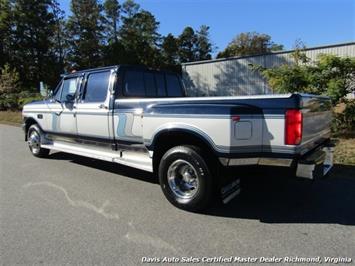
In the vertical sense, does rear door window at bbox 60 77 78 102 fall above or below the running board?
above

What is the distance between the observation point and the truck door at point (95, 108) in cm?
593

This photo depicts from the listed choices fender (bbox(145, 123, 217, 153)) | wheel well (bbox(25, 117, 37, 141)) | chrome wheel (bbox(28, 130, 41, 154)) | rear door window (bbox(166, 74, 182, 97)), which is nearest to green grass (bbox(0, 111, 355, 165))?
rear door window (bbox(166, 74, 182, 97))

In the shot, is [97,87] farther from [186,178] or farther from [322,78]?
[322,78]

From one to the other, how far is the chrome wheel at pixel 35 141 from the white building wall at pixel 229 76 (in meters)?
22.5

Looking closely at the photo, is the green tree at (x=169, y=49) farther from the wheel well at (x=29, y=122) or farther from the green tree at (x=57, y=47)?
the wheel well at (x=29, y=122)

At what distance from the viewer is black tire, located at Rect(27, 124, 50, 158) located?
8.19m

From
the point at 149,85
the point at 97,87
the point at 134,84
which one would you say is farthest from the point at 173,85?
the point at 97,87

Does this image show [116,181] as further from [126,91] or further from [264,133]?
[264,133]

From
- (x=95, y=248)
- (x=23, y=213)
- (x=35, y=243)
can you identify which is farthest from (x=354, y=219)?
(x=23, y=213)

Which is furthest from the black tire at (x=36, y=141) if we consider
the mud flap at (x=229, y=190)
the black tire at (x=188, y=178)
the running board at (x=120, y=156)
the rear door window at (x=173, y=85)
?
the mud flap at (x=229, y=190)

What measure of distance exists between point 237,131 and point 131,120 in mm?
1965

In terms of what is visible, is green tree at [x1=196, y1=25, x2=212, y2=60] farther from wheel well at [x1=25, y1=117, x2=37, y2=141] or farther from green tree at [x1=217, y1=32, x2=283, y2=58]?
wheel well at [x1=25, y1=117, x2=37, y2=141]

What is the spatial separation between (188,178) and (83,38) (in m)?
47.4

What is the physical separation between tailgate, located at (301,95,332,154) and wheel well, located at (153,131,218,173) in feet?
3.64
